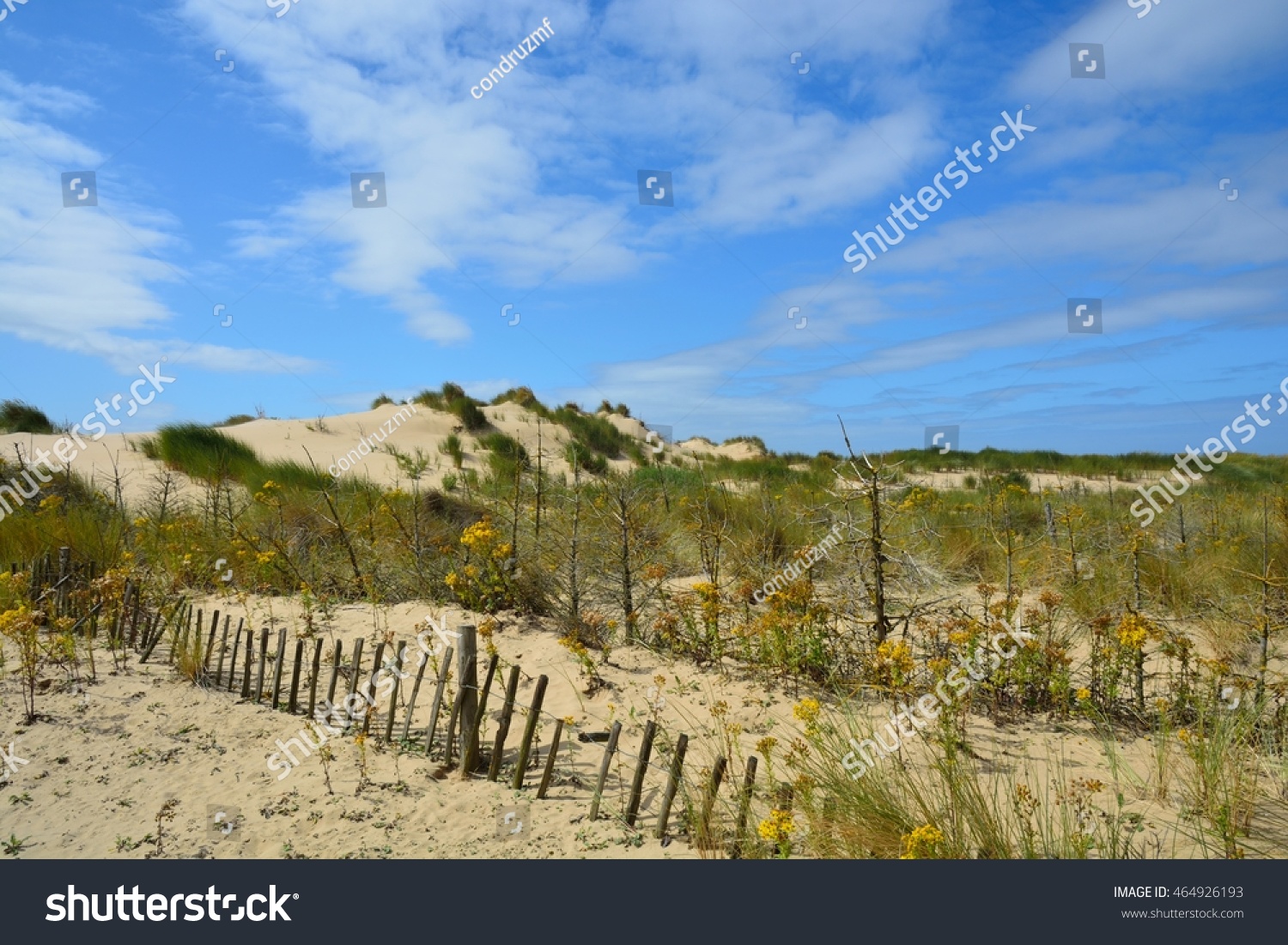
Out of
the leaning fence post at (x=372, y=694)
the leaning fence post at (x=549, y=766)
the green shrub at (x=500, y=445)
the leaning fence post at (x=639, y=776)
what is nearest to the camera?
the leaning fence post at (x=639, y=776)

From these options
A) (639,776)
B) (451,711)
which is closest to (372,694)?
(451,711)

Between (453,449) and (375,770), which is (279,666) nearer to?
(375,770)

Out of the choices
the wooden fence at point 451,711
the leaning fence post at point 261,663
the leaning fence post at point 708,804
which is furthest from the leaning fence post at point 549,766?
the leaning fence post at point 261,663

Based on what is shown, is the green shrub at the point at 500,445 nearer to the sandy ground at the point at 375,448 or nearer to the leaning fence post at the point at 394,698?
the sandy ground at the point at 375,448

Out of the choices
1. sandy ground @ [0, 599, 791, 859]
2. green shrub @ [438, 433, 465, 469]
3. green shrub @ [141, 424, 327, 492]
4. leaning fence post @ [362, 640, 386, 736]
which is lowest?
sandy ground @ [0, 599, 791, 859]

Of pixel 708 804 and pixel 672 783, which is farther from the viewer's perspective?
pixel 672 783

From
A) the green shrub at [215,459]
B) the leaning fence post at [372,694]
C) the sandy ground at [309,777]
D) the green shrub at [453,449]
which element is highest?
the green shrub at [453,449]

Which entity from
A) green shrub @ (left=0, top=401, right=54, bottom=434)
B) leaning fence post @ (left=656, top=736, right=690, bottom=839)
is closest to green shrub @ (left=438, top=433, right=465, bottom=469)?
green shrub @ (left=0, top=401, right=54, bottom=434)

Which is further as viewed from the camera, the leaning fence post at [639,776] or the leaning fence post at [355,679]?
the leaning fence post at [355,679]

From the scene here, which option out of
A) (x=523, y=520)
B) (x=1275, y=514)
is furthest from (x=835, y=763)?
(x=1275, y=514)

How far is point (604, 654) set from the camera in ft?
19.1

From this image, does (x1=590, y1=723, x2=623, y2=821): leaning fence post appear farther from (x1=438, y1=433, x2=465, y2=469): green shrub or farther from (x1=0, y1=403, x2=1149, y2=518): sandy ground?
(x1=438, y1=433, x2=465, y2=469): green shrub

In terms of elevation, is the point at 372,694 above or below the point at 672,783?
above
